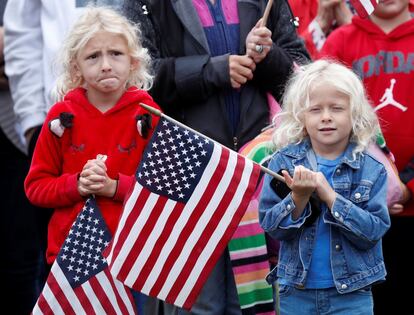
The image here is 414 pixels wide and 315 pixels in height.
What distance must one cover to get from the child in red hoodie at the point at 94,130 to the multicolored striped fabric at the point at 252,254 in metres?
0.59

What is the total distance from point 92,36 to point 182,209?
1.03 meters

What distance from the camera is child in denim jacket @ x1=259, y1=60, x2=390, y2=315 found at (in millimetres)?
5812

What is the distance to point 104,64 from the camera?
20.6ft

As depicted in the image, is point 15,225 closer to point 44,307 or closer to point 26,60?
point 26,60

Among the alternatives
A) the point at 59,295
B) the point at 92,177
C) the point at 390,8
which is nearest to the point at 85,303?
the point at 59,295

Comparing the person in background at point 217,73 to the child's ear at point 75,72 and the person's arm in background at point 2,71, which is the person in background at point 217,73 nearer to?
the child's ear at point 75,72

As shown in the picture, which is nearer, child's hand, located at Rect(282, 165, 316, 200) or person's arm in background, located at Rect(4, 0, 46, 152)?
child's hand, located at Rect(282, 165, 316, 200)

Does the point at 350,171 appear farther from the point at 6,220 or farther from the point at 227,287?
the point at 6,220

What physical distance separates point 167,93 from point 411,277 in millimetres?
2198

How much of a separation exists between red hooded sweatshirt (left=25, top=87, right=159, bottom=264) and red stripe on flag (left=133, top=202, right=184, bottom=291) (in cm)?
33

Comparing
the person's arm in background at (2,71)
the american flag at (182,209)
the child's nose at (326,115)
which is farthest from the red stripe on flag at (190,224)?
the person's arm in background at (2,71)

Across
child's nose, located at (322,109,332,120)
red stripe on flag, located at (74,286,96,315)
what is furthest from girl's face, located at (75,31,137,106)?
child's nose, located at (322,109,332,120)

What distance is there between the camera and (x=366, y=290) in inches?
233

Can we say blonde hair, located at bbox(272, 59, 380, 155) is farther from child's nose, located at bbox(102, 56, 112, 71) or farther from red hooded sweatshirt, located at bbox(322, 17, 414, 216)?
red hooded sweatshirt, located at bbox(322, 17, 414, 216)
